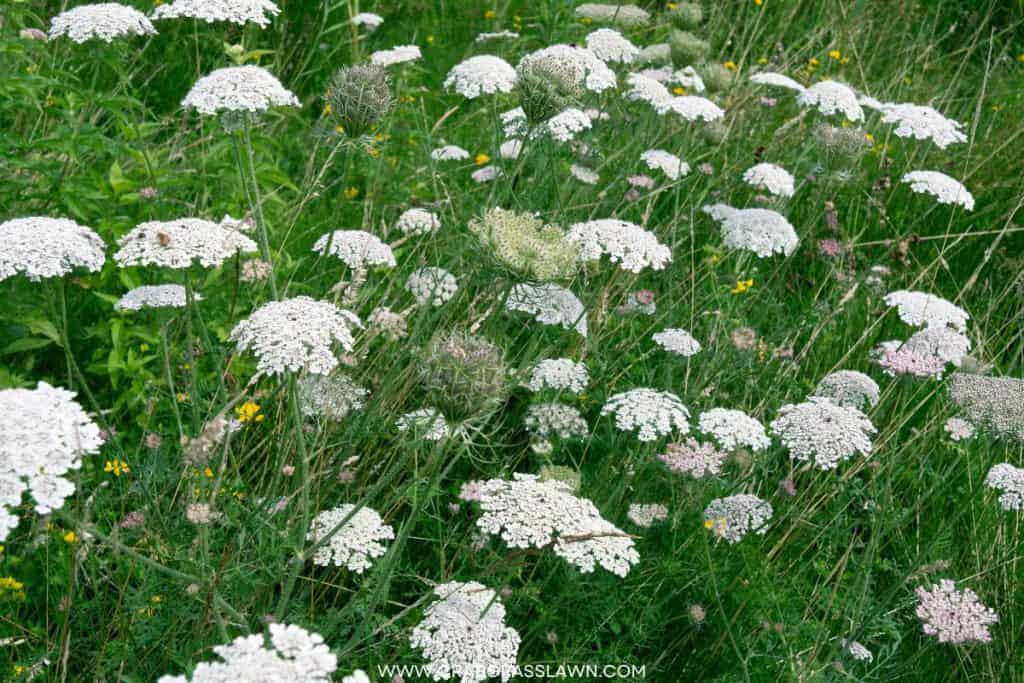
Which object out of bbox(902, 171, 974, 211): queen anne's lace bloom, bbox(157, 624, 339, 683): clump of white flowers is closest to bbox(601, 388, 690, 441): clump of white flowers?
bbox(157, 624, 339, 683): clump of white flowers

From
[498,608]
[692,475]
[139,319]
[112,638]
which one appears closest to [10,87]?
[139,319]

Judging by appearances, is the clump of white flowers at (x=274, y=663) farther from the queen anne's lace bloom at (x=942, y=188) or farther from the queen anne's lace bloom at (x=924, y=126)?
the queen anne's lace bloom at (x=924, y=126)

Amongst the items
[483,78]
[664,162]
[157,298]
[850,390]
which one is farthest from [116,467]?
[664,162]

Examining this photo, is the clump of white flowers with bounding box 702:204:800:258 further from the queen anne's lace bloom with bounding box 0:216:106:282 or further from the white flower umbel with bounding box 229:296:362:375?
the queen anne's lace bloom with bounding box 0:216:106:282

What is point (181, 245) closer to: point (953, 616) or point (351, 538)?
point (351, 538)

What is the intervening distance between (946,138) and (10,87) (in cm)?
402

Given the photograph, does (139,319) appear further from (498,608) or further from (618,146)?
(618,146)

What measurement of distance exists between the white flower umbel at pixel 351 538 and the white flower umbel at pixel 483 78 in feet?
5.45

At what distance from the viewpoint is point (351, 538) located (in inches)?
102

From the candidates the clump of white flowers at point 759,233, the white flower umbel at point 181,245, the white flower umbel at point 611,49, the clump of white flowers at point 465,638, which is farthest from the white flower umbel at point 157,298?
the white flower umbel at point 611,49

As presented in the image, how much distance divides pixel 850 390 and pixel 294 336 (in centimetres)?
219

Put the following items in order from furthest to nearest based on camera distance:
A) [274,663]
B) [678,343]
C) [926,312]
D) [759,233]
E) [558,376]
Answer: [759,233] → [926,312] → [678,343] → [558,376] → [274,663]

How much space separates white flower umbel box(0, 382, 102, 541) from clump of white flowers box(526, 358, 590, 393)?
5.64 ft

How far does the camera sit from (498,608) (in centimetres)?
254
